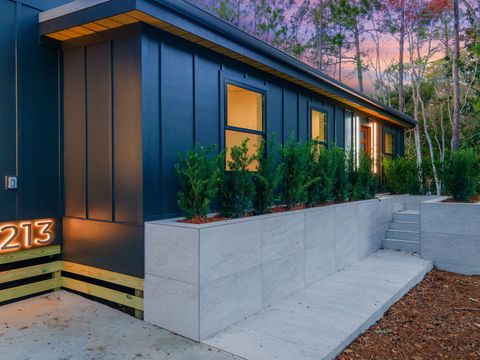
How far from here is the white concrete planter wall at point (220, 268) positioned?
3.28 m

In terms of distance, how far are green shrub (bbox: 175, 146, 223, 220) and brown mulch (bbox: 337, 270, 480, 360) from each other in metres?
1.81

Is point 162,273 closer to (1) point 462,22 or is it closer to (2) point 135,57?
(2) point 135,57

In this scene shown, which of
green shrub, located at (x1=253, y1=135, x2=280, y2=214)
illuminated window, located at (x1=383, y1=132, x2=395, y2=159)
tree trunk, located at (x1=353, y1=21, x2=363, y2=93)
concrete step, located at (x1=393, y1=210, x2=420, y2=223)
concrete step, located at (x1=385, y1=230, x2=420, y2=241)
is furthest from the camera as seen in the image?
tree trunk, located at (x1=353, y1=21, x2=363, y2=93)

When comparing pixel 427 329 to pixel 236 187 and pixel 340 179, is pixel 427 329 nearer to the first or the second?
pixel 236 187

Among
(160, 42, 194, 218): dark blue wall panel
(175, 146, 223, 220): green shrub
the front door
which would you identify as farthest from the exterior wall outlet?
the front door

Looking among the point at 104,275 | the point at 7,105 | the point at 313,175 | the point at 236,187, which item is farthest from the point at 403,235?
the point at 7,105

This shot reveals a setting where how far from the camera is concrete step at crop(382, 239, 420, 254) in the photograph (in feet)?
22.2

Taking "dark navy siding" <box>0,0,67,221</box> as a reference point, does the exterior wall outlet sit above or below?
below

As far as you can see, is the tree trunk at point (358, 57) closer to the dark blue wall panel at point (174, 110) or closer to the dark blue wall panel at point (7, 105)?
the dark blue wall panel at point (174, 110)

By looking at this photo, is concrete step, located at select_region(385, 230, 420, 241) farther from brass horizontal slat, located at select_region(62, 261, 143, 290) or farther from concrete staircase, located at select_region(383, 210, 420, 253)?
brass horizontal slat, located at select_region(62, 261, 143, 290)

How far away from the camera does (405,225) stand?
738 centimetres

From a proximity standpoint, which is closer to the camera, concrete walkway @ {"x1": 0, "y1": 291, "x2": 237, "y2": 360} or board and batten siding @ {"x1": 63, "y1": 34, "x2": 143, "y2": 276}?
concrete walkway @ {"x1": 0, "y1": 291, "x2": 237, "y2": 360}

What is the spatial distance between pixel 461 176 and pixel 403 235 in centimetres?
145

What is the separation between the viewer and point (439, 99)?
19.9m
